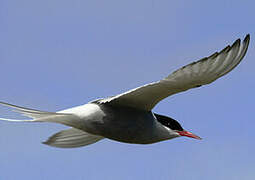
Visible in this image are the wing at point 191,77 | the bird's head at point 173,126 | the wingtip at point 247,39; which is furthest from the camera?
the bird's head at point 173,126

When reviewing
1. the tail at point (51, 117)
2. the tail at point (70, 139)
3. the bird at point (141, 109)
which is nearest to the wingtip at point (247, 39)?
the bird at point (141, 109)

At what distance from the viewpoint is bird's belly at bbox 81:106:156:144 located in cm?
654

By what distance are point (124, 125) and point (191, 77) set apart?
43.0 inches

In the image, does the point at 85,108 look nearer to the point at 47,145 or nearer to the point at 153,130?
the point at 153,130

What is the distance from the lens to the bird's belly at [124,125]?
21.5 ft

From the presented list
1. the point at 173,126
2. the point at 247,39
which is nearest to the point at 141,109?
the point at 173,126

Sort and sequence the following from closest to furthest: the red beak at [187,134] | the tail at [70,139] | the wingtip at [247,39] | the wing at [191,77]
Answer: the wing at [191,77], the wingtip at [247,39], the red beak at [187,134], the tail at [70,139]

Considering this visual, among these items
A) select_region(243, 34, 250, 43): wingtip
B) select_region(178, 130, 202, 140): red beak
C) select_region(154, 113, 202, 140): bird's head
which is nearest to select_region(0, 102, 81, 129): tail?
select_region(154, 113, 202, 140): bird's head

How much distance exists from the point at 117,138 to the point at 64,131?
146cm

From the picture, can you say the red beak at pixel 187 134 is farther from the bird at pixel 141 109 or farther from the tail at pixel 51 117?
the tail at pixel 51 117

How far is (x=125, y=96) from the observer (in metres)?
6.42

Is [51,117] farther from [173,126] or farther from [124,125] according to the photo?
[173,126]

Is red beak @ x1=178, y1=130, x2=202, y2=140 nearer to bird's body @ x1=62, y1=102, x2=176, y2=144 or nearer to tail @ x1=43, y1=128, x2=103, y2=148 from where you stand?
bird's body @ x1=62, y1=102, x2=176, y2=144

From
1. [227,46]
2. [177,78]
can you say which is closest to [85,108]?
[177,78]
